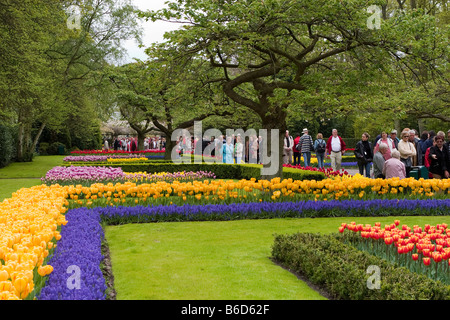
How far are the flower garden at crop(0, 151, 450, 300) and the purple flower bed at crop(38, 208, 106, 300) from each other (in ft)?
0.03

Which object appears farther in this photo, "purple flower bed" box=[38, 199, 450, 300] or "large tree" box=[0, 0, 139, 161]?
Result: "large tree" box=[0, 0, 139, 161]

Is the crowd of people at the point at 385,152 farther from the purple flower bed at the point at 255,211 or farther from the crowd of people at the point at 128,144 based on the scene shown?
the crowd of people at the point at 128,144

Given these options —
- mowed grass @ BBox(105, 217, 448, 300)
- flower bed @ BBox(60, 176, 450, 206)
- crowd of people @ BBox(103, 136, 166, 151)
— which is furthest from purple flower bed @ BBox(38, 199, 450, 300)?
crowd of people @ BBox(103, 136, 166, 151)

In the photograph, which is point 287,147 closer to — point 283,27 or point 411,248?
point 283,27

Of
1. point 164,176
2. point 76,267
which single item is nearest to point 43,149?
point 164,176

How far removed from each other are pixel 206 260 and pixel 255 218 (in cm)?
325

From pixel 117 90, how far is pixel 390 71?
14916 millimetres

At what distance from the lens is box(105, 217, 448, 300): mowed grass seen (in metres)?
4.83

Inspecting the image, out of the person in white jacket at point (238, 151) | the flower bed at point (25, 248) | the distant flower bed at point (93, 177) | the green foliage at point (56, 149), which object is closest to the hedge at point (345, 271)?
the flower bed at point (25, 248)

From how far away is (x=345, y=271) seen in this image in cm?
464

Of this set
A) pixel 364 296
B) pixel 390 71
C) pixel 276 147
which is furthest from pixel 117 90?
pixel 364 296

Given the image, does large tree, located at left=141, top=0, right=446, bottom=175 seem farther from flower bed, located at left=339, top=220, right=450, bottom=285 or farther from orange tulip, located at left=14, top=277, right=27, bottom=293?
orange tulip, located at left=14, top=277, right=27, bottom=293

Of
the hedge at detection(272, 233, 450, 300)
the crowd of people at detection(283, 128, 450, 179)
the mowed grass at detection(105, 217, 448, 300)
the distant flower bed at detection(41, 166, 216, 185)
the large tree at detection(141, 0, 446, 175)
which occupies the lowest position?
the mowed grass at detection(105, 217, 448, 300)
